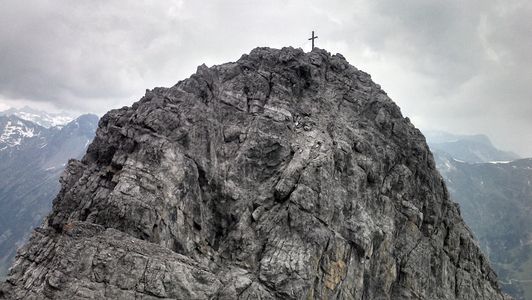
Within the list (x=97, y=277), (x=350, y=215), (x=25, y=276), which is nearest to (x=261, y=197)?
(x=350, y=215)

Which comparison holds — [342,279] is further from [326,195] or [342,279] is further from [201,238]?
[201,238]

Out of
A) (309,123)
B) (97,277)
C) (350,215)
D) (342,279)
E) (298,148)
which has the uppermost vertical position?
(309,123)

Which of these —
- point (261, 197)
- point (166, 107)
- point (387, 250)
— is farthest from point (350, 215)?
point (166, 107)

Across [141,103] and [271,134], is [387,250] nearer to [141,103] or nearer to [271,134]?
[271,134]

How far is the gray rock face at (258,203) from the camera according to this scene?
40844 millimetres

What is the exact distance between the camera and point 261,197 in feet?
177

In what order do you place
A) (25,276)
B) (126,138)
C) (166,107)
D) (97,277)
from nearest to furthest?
(97,277)
(25,276)
(126,138)
(166,107)

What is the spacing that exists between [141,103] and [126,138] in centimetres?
887

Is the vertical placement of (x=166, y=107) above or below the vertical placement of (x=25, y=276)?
above

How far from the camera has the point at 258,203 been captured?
53.3 m

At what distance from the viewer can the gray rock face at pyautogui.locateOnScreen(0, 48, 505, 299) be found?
134 ft

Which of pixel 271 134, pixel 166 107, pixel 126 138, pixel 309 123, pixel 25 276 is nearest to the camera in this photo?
pixel 25 276

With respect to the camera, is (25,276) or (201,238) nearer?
(25,276)

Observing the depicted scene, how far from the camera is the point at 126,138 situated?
172 feet
